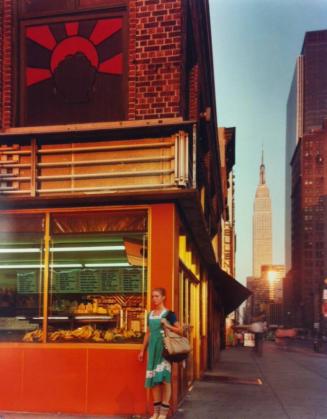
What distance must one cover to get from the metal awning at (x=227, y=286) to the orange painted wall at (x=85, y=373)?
8.25 metres

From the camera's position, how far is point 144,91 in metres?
8.84

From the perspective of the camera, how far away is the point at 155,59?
8875 millimetres

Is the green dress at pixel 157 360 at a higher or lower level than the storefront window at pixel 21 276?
lower

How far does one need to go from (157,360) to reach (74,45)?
5.01 meters

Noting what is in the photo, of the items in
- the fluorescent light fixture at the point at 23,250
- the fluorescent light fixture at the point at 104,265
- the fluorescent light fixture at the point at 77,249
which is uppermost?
the fluorescent light fixture at the point at 77,249

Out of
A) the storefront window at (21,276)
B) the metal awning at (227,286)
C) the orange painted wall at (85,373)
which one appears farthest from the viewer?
the metal awning at (227,286)

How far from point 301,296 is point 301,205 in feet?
84.0

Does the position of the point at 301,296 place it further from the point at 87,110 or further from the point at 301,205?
the point at 87,110

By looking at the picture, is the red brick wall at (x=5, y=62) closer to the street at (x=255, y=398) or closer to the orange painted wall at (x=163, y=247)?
the orange painted wall at (x=163, y=247)

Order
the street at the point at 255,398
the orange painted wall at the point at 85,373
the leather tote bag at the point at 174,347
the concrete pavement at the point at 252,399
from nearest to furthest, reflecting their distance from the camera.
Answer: the leather tote bag at the point at 174,347
the orange painted wall at the point at 85,373
the concrete pavement at the point at 252,399
the street at the point at 255,398

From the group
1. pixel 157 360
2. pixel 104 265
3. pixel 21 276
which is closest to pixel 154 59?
pixel 104 265

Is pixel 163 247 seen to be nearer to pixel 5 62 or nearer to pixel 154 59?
pixel 154 59

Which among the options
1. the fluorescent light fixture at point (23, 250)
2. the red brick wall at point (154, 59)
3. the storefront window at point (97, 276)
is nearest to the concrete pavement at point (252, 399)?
the storefront window at point (97, 276)

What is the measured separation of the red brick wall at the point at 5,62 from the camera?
926 centimetres
